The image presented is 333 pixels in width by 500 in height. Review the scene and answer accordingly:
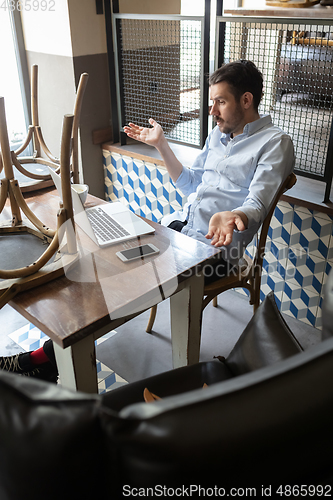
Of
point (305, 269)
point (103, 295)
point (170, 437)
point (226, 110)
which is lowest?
point (305, 269)

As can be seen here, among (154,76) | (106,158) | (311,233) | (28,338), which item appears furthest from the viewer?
(106,158)

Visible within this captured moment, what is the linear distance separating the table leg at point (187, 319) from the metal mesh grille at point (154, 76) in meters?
1.41

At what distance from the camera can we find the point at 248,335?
1.28 meters

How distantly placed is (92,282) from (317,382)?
0.84 meters

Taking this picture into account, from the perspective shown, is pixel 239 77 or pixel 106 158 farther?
pixel 106 158

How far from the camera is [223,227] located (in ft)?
5.20

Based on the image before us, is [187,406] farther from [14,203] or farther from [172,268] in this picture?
[14,203]

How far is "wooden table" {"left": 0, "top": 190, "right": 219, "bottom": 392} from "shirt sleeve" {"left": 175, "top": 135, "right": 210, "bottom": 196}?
62 centimetres

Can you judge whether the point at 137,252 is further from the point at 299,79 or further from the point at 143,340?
the point at 299,79

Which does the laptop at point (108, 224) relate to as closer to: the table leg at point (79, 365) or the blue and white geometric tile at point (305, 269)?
the table leg at point (79, 365)

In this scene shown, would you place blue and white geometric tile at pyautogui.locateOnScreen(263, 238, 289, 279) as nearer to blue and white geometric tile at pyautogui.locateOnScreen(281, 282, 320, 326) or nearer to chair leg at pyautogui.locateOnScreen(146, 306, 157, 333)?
blue and white geometric tile at pyautogui.locateOnScreen(281, 282, 320, 326)

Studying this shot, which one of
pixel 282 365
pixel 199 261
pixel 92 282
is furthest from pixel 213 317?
pixel 282 365

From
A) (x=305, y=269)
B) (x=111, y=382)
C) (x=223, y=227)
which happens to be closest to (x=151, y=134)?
(x=223, y=227)
